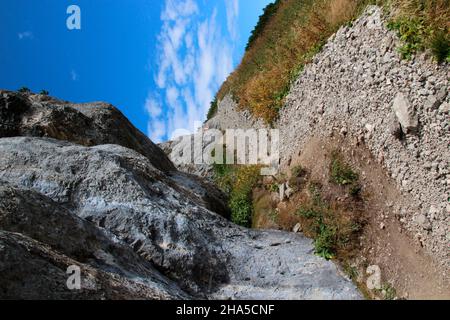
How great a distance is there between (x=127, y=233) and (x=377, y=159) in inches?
260

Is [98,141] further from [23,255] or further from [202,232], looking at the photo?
[23,255]

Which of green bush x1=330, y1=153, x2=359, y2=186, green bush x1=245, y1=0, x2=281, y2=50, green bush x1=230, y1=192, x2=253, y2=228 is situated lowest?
green bush x1=230, y1=192, x2=253, y2=228

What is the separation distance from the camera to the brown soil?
9.91 metres

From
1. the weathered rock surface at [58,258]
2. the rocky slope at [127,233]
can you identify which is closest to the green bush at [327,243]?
the rocky slope at [127,233]

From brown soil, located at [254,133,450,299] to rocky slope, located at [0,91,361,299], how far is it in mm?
947

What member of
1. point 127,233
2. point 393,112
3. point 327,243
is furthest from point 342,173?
point 127,233

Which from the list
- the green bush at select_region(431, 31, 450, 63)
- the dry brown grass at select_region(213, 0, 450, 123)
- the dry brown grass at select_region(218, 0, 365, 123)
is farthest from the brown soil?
the dry brown grass at select_region(218, 0, 365, 123)

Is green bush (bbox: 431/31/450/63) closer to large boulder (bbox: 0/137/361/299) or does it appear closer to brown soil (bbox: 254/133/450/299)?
brown soil (bbox: 254/133/450/299)

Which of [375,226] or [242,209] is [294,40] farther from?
[375,226]

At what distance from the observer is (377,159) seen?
1199cm

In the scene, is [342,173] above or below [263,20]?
below

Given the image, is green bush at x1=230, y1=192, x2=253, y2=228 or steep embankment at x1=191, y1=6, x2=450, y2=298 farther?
green bush at x1=230, y1=192, x2=253, y2=228

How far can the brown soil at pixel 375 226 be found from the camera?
9914 millimetres
